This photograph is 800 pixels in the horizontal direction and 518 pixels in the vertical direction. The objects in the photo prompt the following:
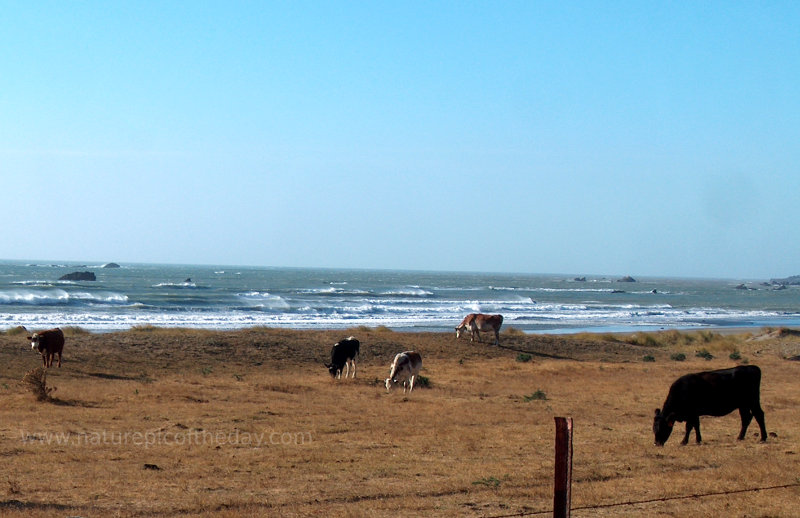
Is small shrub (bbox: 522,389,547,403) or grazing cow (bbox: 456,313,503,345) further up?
grazing cow (bbox: 456,313,503,345)

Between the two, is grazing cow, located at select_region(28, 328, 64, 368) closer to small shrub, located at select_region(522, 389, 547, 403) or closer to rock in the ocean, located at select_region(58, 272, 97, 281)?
small shrub, located at select_region(522, 389, 547, 403)

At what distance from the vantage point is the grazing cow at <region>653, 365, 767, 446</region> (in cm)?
1283

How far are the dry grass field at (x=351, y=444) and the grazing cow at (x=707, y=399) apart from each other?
0.39 metres

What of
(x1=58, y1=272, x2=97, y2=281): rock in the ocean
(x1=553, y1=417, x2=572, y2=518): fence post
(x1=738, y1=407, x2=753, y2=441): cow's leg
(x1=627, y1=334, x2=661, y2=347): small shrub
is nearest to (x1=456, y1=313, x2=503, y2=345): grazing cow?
(x1=627, y1=334, x2=661, y2=347): small shrub

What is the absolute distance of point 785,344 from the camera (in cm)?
A: 3562

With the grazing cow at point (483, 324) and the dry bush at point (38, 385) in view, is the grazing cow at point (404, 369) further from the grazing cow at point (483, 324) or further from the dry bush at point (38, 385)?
the grazing cow at point (483, 324)

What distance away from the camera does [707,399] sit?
13023mm

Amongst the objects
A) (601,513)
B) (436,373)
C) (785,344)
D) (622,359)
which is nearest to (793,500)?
(601,513)

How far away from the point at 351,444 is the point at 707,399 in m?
5.88

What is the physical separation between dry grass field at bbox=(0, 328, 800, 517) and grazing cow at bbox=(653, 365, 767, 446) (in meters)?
0.39

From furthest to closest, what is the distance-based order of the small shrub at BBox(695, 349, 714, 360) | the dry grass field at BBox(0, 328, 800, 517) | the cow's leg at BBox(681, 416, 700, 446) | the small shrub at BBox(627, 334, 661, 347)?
the small shrub at BBox(627, 334, 661, 347) < the small shrub at BBox(695, 349, 714, 360) < the cow's leg at BBox(681, 416, 700, 446) < the dry grass field at BBox(0, 328, 800, 517)

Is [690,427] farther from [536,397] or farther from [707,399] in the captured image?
[536,397]

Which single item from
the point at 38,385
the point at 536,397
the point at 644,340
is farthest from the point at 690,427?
the point at 644,340

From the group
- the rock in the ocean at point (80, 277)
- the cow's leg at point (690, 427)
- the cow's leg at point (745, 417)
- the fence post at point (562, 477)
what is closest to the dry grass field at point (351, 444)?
the cow's leg at point (745, 417)
